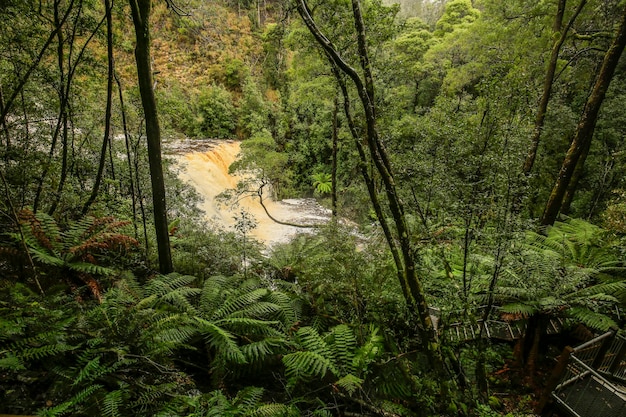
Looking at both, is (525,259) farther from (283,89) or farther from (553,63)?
(283,89)

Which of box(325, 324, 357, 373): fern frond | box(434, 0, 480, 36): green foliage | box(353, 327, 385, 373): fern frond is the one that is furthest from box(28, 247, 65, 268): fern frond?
box(434, 0, 480, 36): green foliage

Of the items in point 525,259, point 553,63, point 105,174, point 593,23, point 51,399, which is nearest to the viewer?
point 51,399

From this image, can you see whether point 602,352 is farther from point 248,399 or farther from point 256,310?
point 248,399

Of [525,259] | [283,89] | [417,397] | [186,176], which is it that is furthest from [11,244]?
[283,89]

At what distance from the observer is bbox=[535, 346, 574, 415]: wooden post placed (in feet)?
14.4

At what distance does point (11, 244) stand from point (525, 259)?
7.12 metres

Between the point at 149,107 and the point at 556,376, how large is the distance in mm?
6820

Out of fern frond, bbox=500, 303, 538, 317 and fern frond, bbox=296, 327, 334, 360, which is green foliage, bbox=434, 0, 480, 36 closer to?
fern frond, bbox=500, 303, 538, 317

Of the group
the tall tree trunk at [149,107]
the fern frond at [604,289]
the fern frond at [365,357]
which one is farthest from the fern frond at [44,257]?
the fern frond at [604,289]

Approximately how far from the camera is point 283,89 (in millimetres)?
24828

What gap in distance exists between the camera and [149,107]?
12.7 feet

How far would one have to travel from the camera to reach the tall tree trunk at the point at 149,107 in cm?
363

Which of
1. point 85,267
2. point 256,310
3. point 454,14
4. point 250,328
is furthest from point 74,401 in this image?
point 454,14

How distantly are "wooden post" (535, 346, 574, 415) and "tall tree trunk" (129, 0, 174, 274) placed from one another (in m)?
6.03
